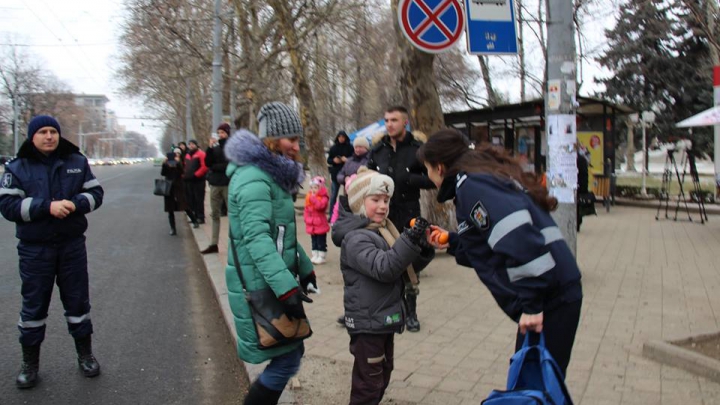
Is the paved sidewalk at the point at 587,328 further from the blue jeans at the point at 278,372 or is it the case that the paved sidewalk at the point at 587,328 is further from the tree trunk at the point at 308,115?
the tree trunk at the point at 308,115

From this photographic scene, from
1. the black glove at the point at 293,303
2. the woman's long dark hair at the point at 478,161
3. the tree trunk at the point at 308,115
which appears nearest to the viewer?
the woman's long dark hair at the point at 478,161

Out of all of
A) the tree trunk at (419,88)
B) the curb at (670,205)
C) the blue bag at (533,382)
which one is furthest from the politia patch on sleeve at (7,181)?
the curb at (670,205)

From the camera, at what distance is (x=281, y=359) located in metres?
3.20

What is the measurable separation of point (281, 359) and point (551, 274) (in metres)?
1.49

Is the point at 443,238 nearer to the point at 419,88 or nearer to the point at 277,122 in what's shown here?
the point at 277,122

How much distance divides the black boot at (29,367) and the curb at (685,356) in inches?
176

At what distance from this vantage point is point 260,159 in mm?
3096

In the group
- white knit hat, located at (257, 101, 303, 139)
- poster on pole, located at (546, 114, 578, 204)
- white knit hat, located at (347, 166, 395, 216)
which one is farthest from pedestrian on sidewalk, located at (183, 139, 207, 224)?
white knit hat, located at (347, 166, 395, 216)

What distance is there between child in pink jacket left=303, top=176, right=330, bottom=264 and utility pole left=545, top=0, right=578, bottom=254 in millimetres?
4324

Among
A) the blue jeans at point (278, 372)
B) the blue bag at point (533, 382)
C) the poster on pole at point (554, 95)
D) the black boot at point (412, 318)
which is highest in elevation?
the poster on pole at point (554, 95)

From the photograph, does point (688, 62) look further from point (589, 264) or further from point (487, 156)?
point (487, 156)

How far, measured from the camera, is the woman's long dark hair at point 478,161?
106 inches

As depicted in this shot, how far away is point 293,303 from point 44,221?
7.56ft

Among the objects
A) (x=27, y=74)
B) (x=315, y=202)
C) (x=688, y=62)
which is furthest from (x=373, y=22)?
(x=27, y=74)
